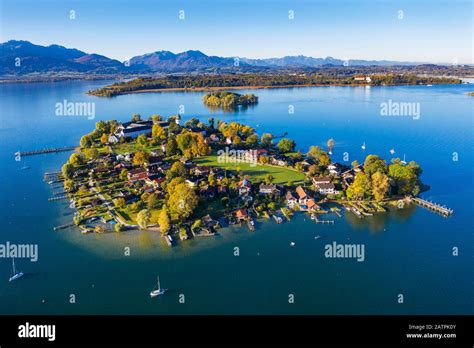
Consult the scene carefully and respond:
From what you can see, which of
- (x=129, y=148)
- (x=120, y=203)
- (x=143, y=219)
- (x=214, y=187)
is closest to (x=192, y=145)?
(x=129, y=148)

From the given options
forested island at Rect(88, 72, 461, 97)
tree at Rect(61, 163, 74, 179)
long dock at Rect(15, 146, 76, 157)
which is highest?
forested island at Rect(88, 72, 461, 97)

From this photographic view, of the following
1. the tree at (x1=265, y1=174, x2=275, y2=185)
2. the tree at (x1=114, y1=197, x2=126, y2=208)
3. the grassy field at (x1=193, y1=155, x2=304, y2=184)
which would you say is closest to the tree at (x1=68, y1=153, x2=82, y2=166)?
the tree at (x1=114, y1=197, x2=126, y2=208)

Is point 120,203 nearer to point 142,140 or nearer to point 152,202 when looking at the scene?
point 152,202

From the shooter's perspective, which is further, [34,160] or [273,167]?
[34,160]

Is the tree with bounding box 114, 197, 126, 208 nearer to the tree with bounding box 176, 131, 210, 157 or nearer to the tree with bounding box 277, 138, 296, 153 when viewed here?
the tree with bounding box 176, 131, 210, 157

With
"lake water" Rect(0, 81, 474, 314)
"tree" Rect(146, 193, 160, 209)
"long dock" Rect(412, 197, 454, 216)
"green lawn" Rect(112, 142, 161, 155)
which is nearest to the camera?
"lake water" Rect(0, 81, 474, 314)

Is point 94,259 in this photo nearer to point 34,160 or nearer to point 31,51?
point 34,160

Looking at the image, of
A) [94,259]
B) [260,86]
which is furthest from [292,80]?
[94,259]

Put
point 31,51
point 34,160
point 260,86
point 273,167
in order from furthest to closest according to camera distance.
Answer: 1. point 31,51
2. point 260,86
3. point 34,160
4. point 273,167
